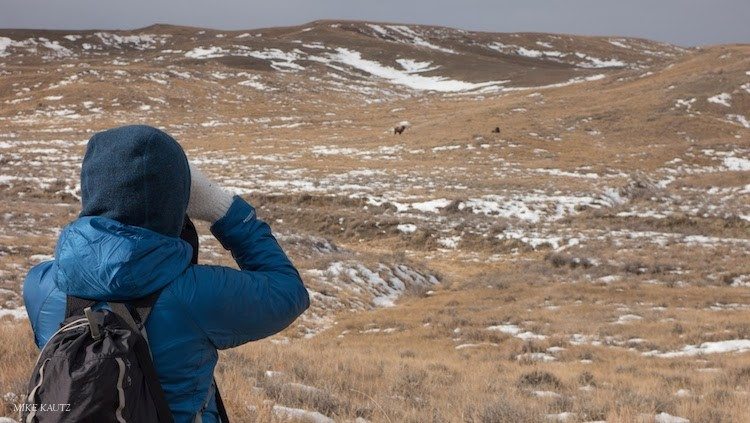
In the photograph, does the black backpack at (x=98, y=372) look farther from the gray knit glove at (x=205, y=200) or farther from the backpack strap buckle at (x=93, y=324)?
the gray knit glove at (x=205, y=200)

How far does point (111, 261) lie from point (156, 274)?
0.13 meters

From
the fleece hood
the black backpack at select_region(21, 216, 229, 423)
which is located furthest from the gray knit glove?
the black backpack at select_region(21, 216, 229, 423)

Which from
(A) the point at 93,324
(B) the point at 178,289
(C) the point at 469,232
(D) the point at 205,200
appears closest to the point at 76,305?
(A) the point at 93,324

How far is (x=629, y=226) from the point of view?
76.5ft

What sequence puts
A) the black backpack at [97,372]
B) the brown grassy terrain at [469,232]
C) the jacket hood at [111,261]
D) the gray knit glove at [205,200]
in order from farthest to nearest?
the brown grassy terrain at [469,232] < the gray knit glove at [205,200] < the jacket hood at [111,261] < the black backpack at [97,372]

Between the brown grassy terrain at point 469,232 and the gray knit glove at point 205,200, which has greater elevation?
the gray knit glove at point 205,200

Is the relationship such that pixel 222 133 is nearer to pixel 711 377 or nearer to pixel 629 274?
pixel 629 274

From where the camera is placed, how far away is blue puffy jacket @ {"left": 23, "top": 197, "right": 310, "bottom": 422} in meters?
1.72

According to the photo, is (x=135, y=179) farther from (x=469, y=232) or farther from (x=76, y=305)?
(x=469, y=232)

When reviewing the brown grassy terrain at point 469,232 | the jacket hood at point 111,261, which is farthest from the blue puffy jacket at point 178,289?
the brown grassy terrain at point 469,232

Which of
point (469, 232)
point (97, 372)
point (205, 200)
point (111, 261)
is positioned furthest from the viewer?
point (469, 232)

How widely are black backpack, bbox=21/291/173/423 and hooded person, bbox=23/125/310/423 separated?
7 cm

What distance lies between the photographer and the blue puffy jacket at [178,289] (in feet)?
5.65

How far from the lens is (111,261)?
170 centimetres
